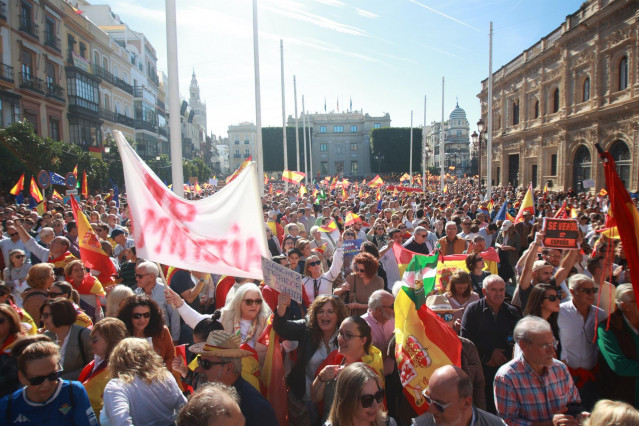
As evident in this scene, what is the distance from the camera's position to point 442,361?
3090 mm

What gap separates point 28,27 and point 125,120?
14278 mm

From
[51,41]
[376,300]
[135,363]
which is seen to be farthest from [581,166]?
[51,41]

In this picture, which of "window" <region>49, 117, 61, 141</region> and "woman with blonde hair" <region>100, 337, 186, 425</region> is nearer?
"woman with blonde hair" <region>100, 337, 186, 425</region>

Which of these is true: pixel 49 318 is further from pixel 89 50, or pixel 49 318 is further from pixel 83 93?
pixel 89 50

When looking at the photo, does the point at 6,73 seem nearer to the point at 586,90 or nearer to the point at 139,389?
the point at 139,389

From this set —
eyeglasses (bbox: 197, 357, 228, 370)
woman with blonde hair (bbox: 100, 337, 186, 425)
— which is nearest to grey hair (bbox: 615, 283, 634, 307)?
eyeglasses (bbox: 197, 357, 228, 370)

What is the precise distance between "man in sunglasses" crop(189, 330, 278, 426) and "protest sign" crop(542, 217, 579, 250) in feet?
11.4

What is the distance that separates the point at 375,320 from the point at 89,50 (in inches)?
1455

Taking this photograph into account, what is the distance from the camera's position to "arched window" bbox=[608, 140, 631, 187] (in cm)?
2228

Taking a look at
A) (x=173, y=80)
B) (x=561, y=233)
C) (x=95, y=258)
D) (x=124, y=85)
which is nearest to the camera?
(x=561, y=233)

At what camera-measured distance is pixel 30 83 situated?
25031 millimetres

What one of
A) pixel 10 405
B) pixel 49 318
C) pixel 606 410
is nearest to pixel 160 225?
pixel 49 318

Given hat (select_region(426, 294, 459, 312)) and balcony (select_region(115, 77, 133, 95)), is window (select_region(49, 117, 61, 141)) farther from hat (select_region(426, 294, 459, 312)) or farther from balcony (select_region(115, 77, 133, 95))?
hat (select_region(426, 294, 459, 312))

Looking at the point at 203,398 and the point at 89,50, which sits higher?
the point at 89,50
